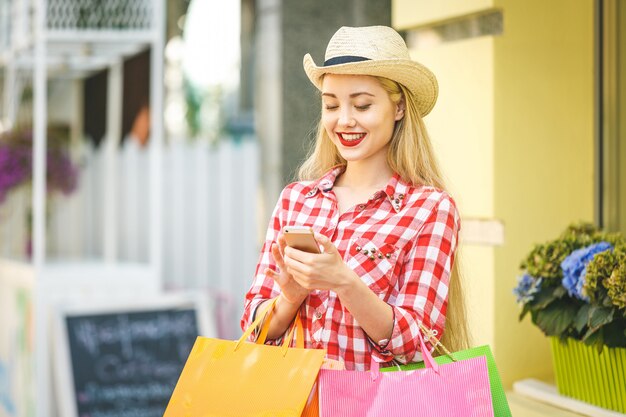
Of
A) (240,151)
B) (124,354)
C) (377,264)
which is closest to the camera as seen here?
(377,264)

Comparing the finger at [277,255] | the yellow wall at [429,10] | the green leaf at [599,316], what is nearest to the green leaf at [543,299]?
the green leaf at [599,316]

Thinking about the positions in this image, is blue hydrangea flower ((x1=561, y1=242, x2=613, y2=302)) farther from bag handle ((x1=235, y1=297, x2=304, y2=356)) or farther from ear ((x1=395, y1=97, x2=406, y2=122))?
bag handle ((x1=235, y1=297, x2=304, y2=356))

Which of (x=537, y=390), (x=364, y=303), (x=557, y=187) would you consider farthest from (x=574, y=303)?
(x=364, y=303)

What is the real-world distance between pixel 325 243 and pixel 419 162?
44 cm

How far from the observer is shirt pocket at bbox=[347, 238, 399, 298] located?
1.77 m

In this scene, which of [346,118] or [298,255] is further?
[346,118]

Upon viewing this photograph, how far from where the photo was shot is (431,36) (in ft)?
9.67

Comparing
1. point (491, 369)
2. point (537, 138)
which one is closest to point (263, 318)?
point (491, 369)

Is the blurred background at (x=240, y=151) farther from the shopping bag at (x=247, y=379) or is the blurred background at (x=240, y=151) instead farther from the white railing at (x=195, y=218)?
the shopping bag at (x=247, y=379)

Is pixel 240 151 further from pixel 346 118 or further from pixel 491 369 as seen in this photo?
pixel 491 369

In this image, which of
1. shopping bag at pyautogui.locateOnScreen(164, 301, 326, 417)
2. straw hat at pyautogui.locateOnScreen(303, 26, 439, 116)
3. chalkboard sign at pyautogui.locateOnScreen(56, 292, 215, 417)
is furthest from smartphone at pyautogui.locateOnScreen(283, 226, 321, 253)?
chalkboard sign at pyautogui.locateOnScreen(56, 292, 215, 417)

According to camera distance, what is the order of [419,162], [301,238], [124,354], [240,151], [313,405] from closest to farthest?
[301,238] < [313,405] < [419,162] < [124,354] < [240,151]

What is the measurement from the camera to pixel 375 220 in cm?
183

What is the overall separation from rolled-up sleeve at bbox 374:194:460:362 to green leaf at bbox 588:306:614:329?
575mm
